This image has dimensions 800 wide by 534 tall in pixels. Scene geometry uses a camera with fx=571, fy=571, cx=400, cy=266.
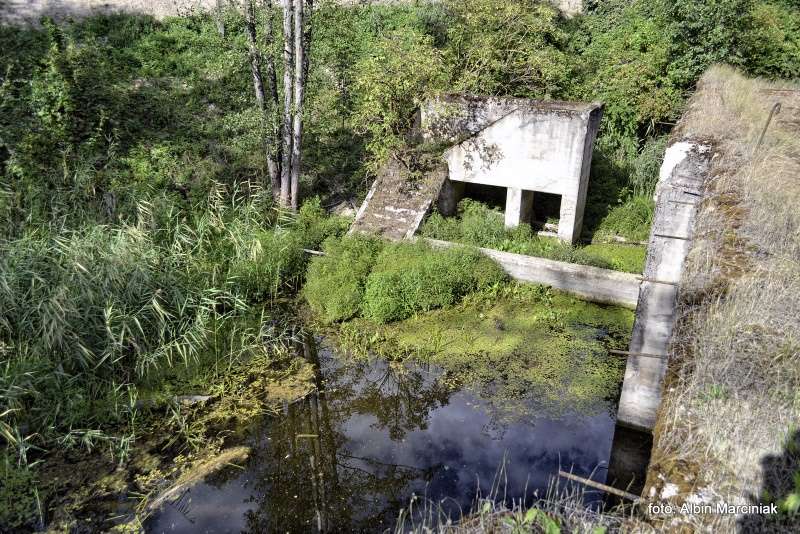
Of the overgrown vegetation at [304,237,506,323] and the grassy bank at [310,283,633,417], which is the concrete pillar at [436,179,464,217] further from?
the grassy bank at [310,283,633,417]

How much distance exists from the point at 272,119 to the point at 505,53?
6233mm

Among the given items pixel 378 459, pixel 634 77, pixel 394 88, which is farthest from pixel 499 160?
pixel 378 459

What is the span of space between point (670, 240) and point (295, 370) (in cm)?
514

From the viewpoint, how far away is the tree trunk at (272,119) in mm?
10672

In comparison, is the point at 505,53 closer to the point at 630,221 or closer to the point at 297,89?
the point at 630,221

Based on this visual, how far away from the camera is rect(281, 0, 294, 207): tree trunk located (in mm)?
10323

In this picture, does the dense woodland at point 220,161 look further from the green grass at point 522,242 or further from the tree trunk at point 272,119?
the green grass at point 522,242

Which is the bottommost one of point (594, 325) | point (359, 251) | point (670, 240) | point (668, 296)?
point (594, 325)

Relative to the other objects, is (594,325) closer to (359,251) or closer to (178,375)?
(359,251)

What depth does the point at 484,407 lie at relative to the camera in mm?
7332

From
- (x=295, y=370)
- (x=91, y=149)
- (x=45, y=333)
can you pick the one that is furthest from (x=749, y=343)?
(x=91, y=149)

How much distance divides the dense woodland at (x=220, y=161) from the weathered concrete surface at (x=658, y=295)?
3.57 metres

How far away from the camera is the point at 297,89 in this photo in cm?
1062

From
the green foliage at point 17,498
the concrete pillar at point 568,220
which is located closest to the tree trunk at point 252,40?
the concrete pillar at point 568,220
